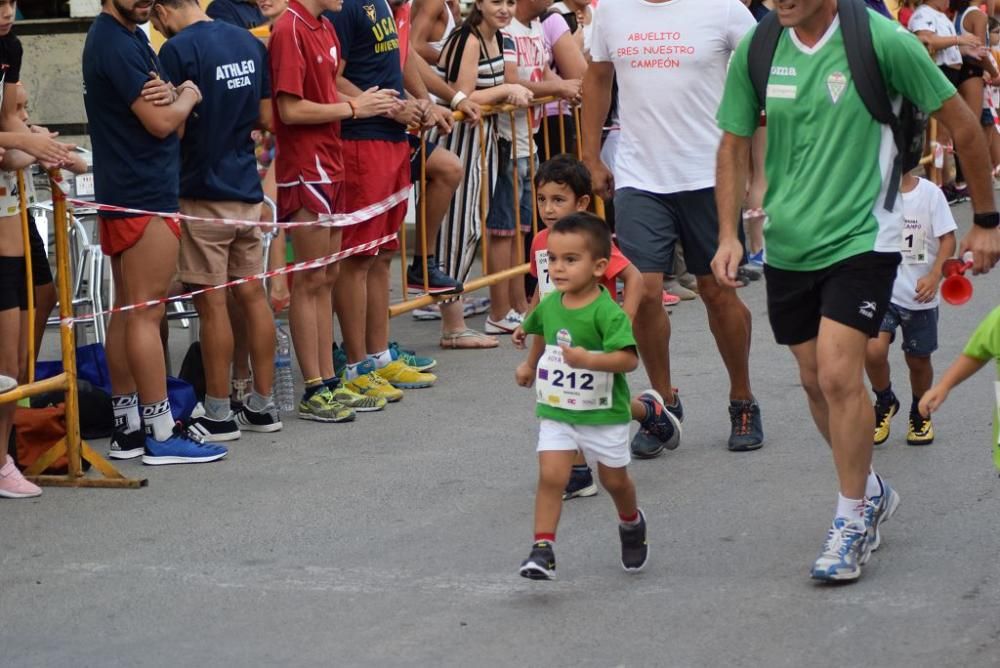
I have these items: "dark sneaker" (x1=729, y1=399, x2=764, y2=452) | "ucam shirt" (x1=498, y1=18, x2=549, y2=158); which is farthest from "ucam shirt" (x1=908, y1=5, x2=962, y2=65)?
"dark sneaker" (x1=729, y1=399, x2=764, y2=452)

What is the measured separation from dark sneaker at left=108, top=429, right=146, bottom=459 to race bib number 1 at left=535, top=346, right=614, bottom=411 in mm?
2589

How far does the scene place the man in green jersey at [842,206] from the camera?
17.5 feet

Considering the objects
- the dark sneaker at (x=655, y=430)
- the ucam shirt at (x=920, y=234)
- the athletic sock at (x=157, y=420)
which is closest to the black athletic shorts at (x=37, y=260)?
the athletic sock at (x=157, y=420)

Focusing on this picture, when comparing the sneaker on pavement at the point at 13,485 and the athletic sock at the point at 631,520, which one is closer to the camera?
the athletic sock at the point at 631,520

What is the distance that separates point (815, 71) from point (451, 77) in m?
4.73

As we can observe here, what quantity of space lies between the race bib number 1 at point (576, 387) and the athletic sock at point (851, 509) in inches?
31.6

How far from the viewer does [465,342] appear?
32.3ft

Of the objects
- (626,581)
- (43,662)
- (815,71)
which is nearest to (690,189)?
(815,71)

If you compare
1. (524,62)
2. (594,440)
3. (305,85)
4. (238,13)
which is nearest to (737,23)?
(305,85)

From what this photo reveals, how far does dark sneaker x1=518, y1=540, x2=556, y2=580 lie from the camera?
17.4ft

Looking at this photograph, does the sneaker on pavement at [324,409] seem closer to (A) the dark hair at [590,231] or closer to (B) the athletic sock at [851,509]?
(A) the dark hair at [590,231]

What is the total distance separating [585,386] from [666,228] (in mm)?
1872

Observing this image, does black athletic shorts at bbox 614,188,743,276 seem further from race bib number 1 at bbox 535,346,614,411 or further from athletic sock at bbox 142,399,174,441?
athletic sock at bbox 142,399,174,441

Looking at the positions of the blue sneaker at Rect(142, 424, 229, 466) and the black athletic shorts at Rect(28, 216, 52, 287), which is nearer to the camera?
the black athletic shorts at Rect(28, 216, 52, 287)
